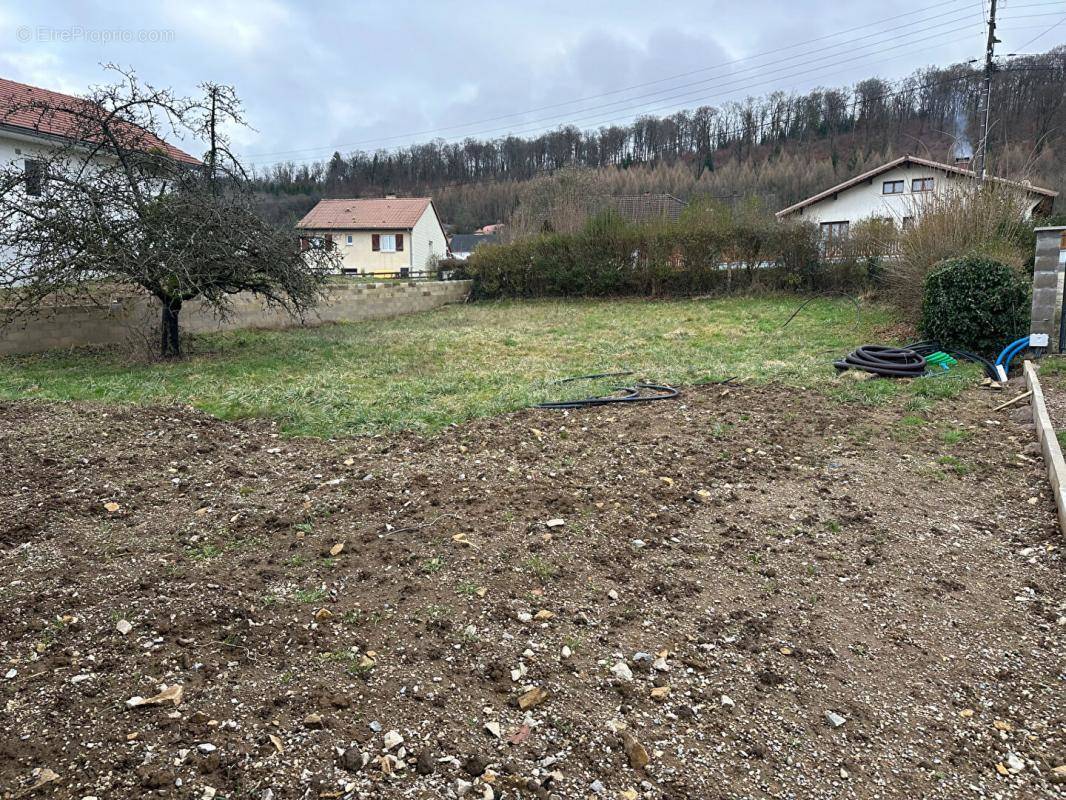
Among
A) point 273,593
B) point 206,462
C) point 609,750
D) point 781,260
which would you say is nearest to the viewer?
point 609,750

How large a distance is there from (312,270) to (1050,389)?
9644 millimetres

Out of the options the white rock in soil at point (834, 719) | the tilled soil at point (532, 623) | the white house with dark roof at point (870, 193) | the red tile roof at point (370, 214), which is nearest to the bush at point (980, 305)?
the tilled soil at point (532, 623)

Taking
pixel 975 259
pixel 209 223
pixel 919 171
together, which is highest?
pixel 919 171

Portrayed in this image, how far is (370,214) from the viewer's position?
44.5 meters

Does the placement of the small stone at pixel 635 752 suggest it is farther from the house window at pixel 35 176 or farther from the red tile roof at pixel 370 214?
the red tile roof at pixel 370 214

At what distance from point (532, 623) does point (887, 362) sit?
20.3ft

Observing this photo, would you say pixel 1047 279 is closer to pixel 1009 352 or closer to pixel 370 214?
pixel 1009 352

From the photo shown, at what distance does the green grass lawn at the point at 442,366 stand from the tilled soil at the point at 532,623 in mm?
1651

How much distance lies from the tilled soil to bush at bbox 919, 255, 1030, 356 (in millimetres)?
3821

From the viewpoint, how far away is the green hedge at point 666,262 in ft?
61.2

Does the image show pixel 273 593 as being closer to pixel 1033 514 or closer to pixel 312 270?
pixel 1033 514

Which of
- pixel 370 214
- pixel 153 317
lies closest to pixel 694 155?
pixel 370 214

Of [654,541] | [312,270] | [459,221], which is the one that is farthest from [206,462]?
[459,221]

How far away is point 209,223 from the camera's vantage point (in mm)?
8883
